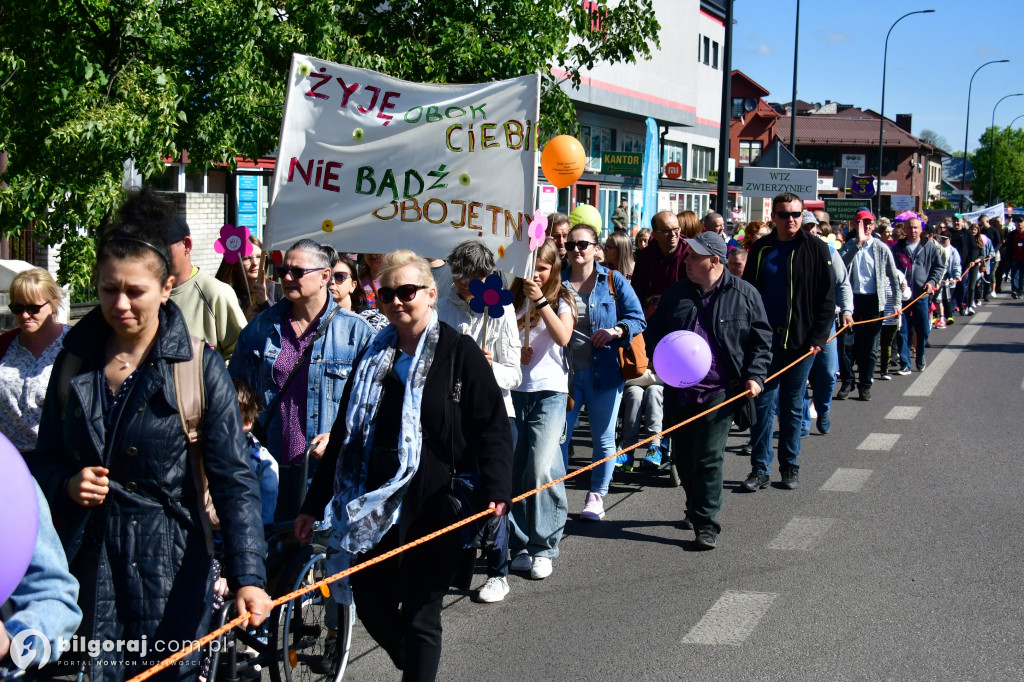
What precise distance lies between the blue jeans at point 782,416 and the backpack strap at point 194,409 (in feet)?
18.5

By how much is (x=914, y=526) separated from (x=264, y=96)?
6.31 m

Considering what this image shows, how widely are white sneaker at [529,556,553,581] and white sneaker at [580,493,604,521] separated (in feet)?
4.04

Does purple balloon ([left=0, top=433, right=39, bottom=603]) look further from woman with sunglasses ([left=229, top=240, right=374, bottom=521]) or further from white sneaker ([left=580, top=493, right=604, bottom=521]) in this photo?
white sneaker ([left=580, top=493, right=604, bottom=521])

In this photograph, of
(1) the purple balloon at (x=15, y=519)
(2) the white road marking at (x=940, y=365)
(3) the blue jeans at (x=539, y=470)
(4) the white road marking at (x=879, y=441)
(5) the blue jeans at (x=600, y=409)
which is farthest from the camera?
(2) the white road marking at (x=940, y=365)

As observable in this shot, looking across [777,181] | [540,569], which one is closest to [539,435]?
[540,569]

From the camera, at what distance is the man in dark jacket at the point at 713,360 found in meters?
6.71

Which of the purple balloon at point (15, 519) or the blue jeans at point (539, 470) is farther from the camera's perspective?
Answer: the blue jeans at point (539, 470)

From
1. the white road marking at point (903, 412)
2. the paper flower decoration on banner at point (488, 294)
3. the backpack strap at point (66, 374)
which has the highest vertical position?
the paper flower decoration on banner at point (488, 294)

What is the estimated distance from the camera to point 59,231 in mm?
8180

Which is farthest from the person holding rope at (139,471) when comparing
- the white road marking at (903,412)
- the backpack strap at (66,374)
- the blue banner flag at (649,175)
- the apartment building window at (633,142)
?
the apartment building window at (633,142)

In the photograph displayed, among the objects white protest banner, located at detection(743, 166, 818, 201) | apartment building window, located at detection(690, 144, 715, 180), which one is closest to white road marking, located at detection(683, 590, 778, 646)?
white protest banner, located at detection(743, 166, 818, 201)

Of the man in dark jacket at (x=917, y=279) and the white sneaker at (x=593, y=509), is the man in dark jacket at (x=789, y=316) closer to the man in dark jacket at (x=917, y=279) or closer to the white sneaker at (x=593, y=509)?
the white sneaker at (x=593, y=509)

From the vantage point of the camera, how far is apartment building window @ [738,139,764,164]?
246 ft

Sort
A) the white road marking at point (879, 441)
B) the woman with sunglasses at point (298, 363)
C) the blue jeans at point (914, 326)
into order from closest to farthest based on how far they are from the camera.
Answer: the woman with sunglasses at point (298, 363) < the white road marking at point (879, 441) < the blue jeans at point (914, 326)
